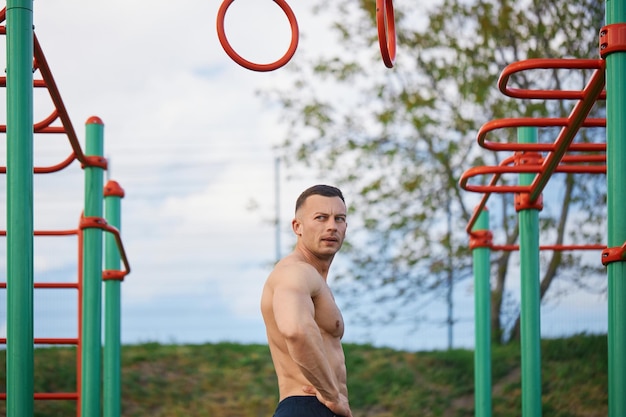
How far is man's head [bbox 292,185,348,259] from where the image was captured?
3.75 metres

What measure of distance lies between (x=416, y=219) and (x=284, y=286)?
776 cm

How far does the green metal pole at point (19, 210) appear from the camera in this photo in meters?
3.51

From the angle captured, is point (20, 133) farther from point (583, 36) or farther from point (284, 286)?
point (583, 36)

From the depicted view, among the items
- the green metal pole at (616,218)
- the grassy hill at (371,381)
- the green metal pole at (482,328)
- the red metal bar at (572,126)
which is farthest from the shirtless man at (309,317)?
the grassy hill at (371,381)

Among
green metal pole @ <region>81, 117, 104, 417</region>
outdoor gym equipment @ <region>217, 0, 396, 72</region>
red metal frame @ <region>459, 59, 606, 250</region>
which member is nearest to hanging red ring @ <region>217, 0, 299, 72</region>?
outdoor gym equipment @ <region>217, 0, 396, 72</region>

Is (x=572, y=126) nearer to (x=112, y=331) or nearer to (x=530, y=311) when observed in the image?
(x=530, y=311)

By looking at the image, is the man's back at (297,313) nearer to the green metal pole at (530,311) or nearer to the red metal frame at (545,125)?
the red metal frame at (545,125)

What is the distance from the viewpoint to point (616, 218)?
3.56 metres

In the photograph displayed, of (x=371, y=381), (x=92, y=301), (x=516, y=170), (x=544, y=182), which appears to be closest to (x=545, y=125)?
(x=516, y=170)

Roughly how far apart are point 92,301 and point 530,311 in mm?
2189

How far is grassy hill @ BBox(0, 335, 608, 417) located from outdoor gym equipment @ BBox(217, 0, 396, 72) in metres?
6.17

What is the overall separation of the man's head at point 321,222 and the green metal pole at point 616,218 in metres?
0.94

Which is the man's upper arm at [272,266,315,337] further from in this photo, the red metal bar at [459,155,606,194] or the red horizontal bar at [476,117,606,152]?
the red metal bar at [459,155,606,194]

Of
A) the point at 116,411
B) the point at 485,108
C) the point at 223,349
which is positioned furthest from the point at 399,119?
the point at 116,411
